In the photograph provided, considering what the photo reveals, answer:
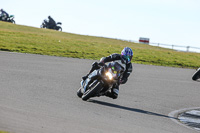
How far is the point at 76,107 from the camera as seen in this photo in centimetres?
891

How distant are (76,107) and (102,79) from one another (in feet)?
3.35

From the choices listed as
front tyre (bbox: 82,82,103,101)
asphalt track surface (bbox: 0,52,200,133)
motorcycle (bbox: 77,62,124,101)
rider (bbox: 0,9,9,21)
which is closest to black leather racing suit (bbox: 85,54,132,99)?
motorcycle (bbox: 77,62,124,101)

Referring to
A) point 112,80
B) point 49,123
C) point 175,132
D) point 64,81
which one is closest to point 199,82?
point 64,81

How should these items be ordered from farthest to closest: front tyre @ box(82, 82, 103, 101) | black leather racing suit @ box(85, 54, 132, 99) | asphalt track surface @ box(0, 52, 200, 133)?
black leather racing suit @ box(85, 54, 132, 99), front tyre @ box(82, 82, 103, 101), asphalt track surface @ box(0, 52, 200, 133)

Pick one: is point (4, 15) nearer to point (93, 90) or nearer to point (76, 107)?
point (93, 90)

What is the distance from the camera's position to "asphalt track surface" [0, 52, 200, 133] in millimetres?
6816

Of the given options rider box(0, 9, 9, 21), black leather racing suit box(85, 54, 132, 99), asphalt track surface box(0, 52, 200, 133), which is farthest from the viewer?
rider box(0, 9, 9, 21)

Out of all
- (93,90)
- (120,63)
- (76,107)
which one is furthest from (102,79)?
(76,107)

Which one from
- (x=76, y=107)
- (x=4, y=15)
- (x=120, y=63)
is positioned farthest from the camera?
(x=4, y=15)

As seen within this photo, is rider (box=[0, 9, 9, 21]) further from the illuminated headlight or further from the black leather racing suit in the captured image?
the illuminated headlight

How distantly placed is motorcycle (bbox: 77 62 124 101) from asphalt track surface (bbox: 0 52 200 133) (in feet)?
0.91

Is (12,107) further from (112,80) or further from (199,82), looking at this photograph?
(199,82)

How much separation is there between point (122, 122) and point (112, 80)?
197 cm

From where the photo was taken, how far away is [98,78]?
9.66 metres
